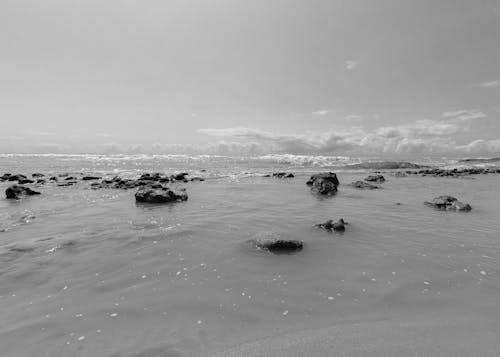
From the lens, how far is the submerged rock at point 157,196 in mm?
16000

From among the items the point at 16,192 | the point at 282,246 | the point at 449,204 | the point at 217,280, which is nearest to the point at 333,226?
the point at 282,246

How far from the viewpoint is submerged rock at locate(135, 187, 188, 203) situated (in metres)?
16.0

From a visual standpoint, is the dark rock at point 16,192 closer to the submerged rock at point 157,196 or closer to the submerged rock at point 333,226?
the submerged rock at point 157,196

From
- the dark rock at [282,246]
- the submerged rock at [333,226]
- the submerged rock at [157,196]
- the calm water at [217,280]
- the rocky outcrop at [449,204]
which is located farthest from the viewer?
the submerged rock at [157,196]

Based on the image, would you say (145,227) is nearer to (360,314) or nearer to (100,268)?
(100,268)

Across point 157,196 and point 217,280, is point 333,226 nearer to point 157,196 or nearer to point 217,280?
point 217,280

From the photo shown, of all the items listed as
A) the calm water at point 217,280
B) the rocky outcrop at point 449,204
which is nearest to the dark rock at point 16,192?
the calm water at point 217,280

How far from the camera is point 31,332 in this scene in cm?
464

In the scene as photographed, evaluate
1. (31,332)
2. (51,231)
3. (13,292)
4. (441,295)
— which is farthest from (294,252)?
(51,231)

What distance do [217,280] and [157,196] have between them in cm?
1065

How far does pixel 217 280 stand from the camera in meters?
→ 6.45

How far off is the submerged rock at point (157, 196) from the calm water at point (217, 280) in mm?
3767

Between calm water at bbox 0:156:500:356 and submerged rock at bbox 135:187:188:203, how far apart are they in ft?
12.4

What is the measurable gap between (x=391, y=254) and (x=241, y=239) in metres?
4.47
